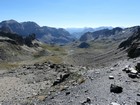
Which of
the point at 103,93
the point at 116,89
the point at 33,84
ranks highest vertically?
the point at 116,89

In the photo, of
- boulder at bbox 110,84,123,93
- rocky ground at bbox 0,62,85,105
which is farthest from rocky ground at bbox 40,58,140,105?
rocky ground at bbox 0,62,85,105

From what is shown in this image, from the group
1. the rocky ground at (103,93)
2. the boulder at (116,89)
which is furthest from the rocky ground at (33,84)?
the boulder at (116,89)

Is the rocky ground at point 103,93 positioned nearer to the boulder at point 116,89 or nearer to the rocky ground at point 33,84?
Result: the boulder at point 116,89

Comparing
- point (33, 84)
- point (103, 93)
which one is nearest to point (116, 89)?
point (103, 93)

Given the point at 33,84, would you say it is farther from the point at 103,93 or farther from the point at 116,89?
the point at 116,89

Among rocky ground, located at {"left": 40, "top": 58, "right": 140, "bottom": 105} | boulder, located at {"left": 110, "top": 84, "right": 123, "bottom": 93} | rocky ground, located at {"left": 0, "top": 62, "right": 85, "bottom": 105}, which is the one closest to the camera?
rocky ground, located at {"left": 40, "top": 58, "right": 140, "bottom": 105}

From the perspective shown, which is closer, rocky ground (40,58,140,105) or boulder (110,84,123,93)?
rocky ground (40,58,140,105)

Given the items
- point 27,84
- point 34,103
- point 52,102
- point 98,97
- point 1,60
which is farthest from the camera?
point 1,60

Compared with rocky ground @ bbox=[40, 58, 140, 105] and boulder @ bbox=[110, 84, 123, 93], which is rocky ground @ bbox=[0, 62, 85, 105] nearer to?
rocky ground @ bbox=[40, 58, 140, 105]

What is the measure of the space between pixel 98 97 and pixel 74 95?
158 inches

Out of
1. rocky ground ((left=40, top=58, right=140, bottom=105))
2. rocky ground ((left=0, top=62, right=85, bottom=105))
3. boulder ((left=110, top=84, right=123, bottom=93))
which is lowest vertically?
rocky ground ((left=0, top=62, right=85, bottom=105))

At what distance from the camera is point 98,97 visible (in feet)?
96.9

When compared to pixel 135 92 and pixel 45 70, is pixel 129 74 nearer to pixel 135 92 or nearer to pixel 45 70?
pixel 135 92

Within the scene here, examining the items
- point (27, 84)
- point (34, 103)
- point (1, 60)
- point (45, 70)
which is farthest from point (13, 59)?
point (34, 103)
